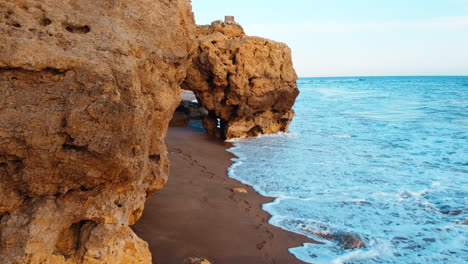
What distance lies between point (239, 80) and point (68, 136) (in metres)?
9.44

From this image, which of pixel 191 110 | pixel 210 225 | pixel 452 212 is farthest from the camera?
pixel 191 110

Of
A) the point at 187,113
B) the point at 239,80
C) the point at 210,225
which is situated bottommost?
the point at 210,225

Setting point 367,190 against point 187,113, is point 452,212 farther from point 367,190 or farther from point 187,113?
point 187,113

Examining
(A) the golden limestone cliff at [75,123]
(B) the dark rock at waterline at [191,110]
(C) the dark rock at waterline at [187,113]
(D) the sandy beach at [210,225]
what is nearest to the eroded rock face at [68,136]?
(A) the golden limestone cliff at [75,123]

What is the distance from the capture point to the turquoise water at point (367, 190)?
4832 mm

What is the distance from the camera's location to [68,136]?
2.62 m

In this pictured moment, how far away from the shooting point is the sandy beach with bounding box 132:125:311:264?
4.16 m

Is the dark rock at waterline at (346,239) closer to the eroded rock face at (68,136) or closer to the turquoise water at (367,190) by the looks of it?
the turquoise water at (367,190)

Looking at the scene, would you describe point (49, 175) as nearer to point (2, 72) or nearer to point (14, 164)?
point (14, 164)

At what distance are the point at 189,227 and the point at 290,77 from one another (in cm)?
961

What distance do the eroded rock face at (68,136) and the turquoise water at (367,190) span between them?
101 inches

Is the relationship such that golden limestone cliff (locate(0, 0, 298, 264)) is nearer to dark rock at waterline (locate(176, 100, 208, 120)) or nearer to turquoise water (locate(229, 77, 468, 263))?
turquoise water (locate(229, 77, 468, 263))

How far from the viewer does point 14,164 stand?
262 centimetres

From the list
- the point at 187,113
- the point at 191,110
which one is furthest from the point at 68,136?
the point at 191,110
